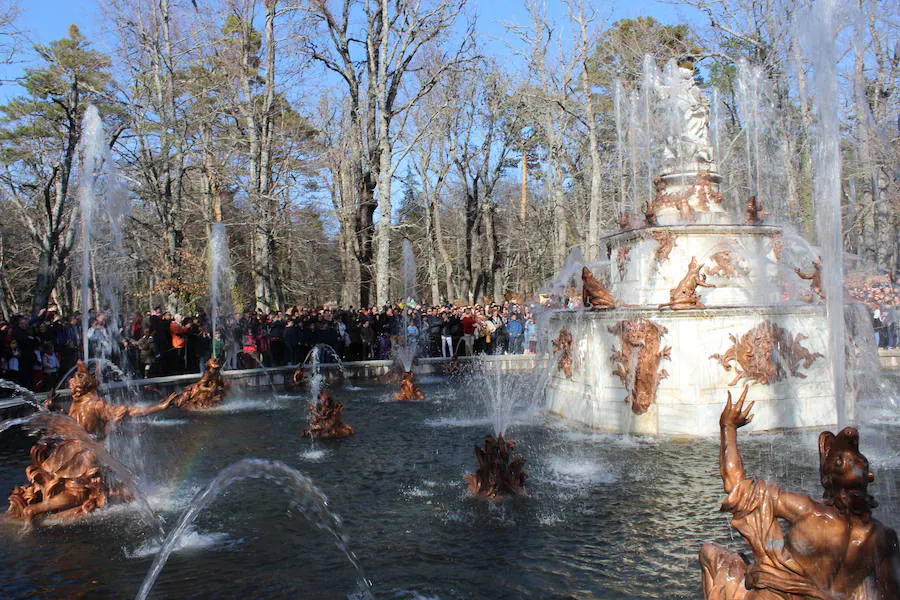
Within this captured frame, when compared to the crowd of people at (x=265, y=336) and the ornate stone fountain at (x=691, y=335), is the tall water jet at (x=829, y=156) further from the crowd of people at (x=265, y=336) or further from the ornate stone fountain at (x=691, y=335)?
the crowd of people at (x=265, y=336)

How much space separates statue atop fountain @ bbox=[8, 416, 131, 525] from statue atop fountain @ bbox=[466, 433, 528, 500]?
316cm

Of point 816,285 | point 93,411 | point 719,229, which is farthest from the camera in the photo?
point 719,229

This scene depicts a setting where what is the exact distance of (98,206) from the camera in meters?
22.6

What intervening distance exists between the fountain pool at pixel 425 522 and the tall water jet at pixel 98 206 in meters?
3.58

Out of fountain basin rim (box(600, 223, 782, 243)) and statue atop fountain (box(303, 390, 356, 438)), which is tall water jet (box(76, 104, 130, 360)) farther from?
fountain basin rim (box(600, 223, 782, 243))

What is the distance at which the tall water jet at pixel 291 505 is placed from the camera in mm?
4586

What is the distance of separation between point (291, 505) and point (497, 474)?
1.88 m

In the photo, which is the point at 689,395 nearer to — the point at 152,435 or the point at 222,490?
the point at 222,490

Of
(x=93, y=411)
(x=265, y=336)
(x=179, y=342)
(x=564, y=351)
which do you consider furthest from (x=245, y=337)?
(x=93, y=411)

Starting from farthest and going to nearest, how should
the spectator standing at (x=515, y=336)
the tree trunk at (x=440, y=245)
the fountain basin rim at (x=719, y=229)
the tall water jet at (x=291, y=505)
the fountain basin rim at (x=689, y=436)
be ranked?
the tree trunk at (x=440, y=245) < the spectator standing at (x=515, y=336) < the fountain basin rim at (x=719, y=229) < the fountain basin rim at (x=689, y=436) < the tall water jet at (x=291, y=505)

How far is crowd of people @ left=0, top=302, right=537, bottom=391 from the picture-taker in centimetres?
1286

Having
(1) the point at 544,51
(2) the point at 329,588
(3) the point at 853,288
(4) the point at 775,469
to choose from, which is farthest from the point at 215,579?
(1) the point at 544,51

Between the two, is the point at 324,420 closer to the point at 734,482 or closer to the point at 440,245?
the point at 734,482

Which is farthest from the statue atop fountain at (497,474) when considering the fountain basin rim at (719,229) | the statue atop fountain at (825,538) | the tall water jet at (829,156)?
the fountain basin rim at (719,229)
